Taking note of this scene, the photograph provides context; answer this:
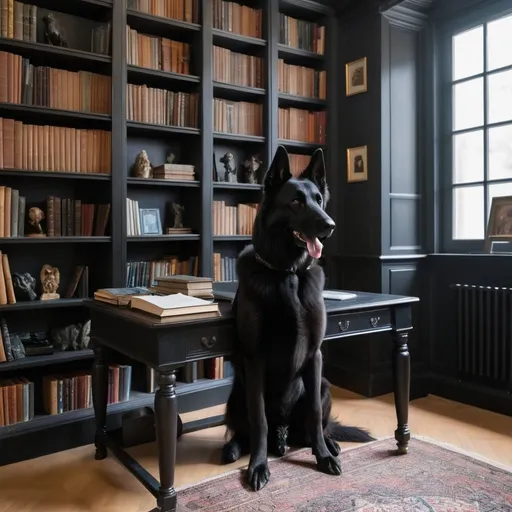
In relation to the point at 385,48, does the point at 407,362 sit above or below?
below

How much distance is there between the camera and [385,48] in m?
3.41

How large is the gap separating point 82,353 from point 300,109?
7.38 feet

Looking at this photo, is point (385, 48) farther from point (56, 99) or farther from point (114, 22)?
point (56, 99)

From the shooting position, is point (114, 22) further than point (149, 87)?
No

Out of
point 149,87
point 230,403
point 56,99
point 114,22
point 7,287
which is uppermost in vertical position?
point 114,22

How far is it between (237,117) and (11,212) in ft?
5.03

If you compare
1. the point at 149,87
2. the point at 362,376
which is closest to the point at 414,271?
the point at 362,376

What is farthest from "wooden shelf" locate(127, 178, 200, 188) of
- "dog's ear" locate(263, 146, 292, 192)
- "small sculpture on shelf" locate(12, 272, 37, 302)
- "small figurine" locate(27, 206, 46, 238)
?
"dog's ear" locate(263, 146, 292, 192)

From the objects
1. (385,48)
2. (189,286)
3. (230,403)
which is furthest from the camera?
(385,48)

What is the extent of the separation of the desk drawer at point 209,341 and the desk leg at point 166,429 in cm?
12

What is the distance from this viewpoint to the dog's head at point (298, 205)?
1.87 metres

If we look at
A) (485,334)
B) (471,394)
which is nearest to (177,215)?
(485,334)

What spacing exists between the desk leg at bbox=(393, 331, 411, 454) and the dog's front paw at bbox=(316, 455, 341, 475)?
1.37 feet

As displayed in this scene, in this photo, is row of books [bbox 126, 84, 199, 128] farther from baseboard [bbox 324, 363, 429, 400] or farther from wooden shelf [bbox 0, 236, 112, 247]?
baseboard [bbox 324, 363, 429, 400]
